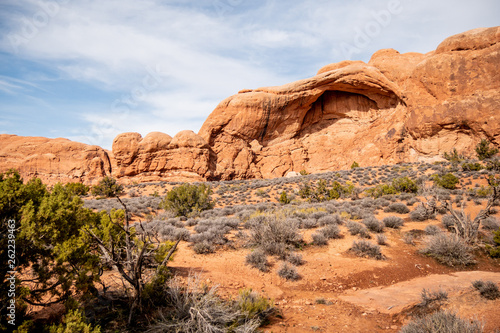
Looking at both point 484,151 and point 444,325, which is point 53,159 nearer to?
point 444,325

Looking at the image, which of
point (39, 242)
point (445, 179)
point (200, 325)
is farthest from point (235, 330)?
point (445, 179)

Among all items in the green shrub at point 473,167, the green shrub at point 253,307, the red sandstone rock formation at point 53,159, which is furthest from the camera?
the red sandstone rock formation at point 53,159

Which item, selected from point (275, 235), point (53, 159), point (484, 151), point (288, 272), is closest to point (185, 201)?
point (275, 235)

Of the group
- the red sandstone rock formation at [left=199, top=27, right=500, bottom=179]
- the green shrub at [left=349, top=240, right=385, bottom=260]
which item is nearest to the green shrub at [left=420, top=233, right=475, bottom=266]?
the green shrub at [left=349, top=240, right=385, bottom=260]

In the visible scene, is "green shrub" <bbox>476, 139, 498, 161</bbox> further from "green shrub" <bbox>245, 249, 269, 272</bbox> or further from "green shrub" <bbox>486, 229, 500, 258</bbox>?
"green shrub" <bbox>245, 249, 269, 272</bbox>

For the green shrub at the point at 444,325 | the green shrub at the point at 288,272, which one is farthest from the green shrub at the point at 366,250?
the green shrub at the point at 444,325

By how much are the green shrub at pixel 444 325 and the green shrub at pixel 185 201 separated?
32.3 feet

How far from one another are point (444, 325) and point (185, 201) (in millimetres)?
11142

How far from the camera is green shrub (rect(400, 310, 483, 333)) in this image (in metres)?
2.58

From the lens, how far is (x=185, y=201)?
41.1 feet

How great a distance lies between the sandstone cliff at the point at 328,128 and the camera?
83.6 ft

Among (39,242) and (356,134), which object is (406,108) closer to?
(356,134)

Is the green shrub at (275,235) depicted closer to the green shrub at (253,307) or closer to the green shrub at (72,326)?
the green shrub at (253,307)

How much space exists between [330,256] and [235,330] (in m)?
4.11
